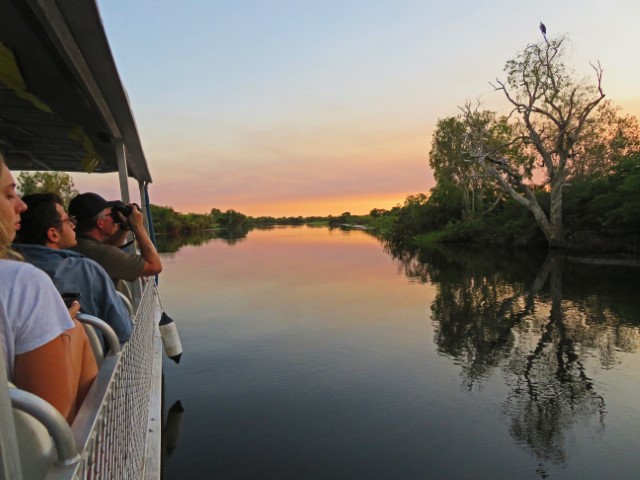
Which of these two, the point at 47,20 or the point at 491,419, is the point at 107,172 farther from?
the point at 491,419

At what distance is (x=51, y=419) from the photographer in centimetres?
92

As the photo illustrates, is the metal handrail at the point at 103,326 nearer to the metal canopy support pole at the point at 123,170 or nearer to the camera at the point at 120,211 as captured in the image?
the camera at the point at 120,211

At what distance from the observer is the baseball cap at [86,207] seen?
2805mm

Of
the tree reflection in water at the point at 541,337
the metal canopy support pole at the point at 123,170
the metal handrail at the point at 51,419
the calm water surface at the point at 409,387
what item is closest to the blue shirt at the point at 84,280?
the metal handrail at the point at 51,419

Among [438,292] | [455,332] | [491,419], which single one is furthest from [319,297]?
[491,419]

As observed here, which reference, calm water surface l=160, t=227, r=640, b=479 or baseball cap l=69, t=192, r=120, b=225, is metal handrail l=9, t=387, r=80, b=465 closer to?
baseball cap l=69, t=192, r=120, b=225

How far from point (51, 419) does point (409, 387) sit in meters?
5.11

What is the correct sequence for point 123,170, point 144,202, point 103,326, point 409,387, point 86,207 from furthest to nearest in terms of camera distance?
point 144,202, point 409,387, point 123,170, point 86,207, point 103,326

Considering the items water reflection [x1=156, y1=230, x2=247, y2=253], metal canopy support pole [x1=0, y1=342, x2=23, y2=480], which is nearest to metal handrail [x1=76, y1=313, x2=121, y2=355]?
metal canopy support pole [x1=0, y1=342, x2=23, y2=480]

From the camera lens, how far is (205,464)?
3.92 metres

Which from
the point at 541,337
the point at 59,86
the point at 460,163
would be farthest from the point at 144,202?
the point at 460,163

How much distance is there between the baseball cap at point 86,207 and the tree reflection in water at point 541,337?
162 inches

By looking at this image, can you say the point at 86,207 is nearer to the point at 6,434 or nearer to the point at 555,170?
the point at 6,434

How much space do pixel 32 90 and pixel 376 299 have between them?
9.41 meters
